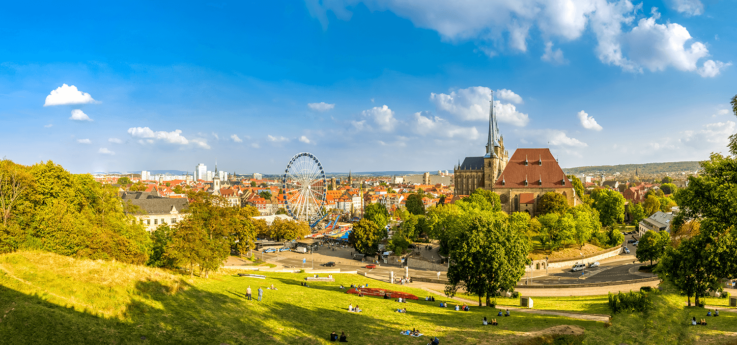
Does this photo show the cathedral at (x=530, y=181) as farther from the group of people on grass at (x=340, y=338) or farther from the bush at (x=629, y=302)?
the group of people on grass at (x=340, y=338)

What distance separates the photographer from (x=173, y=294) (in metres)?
24.8

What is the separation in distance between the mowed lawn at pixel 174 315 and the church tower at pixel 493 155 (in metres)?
83.1

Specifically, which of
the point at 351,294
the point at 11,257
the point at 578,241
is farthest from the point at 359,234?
the point at 11,257

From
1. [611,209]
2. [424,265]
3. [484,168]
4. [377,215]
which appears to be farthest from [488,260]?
[484,168]

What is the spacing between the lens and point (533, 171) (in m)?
97.1

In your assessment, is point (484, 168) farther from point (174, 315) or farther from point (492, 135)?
point (174, 315)

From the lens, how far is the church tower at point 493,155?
11056 cm

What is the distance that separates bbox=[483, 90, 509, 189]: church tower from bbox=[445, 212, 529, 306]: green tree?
74503mm

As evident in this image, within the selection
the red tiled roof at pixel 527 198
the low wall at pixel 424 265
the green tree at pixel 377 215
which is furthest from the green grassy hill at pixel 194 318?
the red tiled roof at pixel 527 198

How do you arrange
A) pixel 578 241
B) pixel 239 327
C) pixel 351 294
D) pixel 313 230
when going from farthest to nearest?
pixel 313 230, pixel 578 241, pixel 351 294, pixel 239 327

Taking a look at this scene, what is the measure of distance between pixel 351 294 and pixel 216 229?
14.7m

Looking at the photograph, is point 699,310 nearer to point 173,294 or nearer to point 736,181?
point 736,181

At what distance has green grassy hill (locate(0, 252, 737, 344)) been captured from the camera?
1780 centimetres

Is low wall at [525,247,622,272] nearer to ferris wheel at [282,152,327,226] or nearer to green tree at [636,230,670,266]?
green tree at [636,230,670,266]
